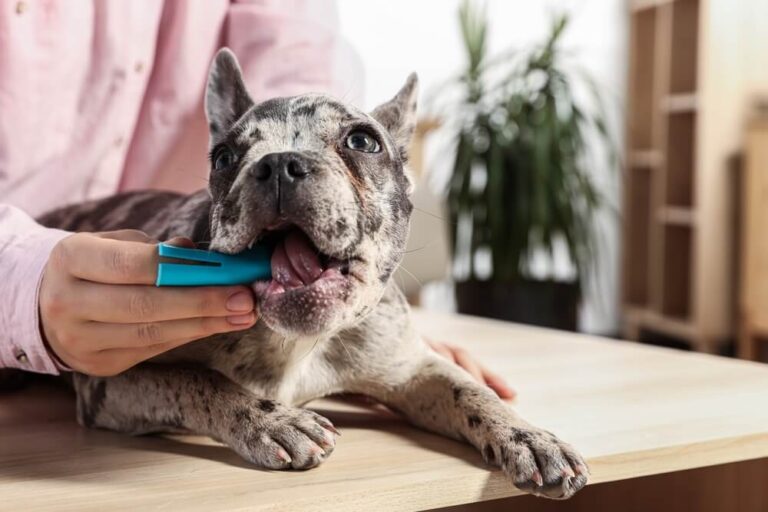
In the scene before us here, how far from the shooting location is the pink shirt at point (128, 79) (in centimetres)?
181

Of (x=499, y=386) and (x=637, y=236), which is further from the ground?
(x=499, y=386)

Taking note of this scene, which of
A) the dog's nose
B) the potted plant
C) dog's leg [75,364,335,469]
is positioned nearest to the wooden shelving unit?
the potted plant

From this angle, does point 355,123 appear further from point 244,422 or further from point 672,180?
point 672,180

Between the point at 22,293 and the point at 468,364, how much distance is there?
0.66m

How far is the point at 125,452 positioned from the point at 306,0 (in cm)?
120

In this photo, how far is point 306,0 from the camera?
2.03 metres

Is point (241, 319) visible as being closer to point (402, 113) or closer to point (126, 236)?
point (126, 236)

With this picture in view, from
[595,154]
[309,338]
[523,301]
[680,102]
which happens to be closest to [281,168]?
[309,338]

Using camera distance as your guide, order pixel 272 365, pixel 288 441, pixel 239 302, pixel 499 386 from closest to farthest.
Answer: pixel 239 302
pixel 288 441
pixel 272 365
pixel 499 386

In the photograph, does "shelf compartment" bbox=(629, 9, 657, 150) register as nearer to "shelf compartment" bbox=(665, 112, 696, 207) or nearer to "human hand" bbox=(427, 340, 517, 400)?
"shelf compartment" bbox=(665, 112, 696, 207)

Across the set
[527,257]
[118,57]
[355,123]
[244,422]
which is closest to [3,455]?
[244,422]

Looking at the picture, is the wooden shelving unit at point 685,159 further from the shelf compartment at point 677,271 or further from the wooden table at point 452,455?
the wooden table at point 452,455

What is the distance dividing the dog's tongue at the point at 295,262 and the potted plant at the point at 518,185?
3.91 metres

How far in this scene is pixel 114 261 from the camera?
959 mm
